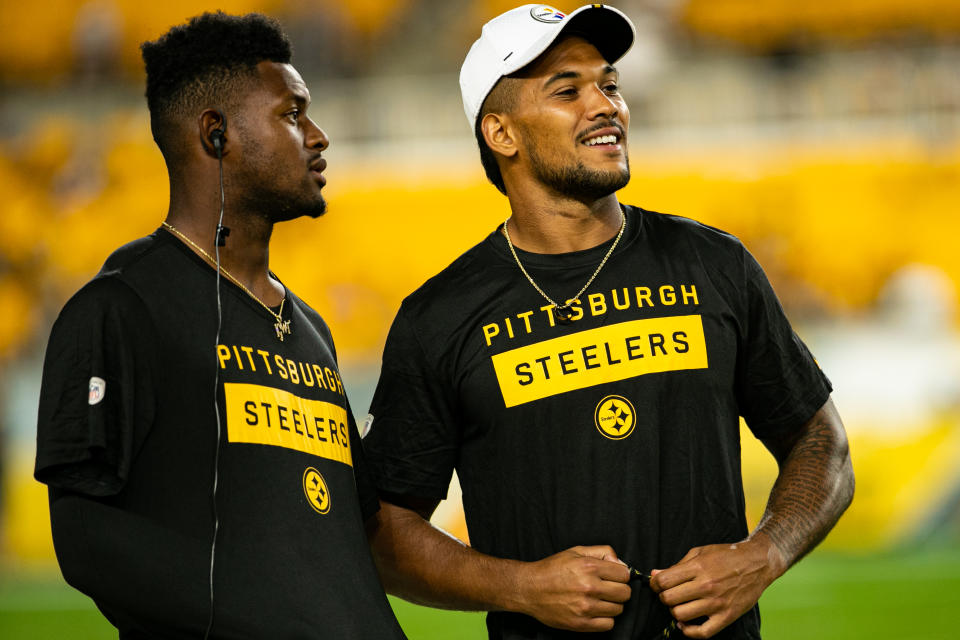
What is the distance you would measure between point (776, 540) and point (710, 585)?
0.78 ft

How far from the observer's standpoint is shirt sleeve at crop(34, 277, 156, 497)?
1965 mm

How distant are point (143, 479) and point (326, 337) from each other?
0.67 m

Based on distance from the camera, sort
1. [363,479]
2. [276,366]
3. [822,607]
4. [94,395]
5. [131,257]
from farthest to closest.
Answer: [822,607] < [363,479] < [276,366] < [131,257] < [94,395]

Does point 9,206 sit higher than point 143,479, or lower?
higher

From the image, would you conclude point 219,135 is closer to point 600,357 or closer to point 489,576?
point 600,357

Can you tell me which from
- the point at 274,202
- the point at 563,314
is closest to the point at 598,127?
the point at 563,314

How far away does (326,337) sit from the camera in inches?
104

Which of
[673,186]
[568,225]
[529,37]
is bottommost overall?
[568,225]

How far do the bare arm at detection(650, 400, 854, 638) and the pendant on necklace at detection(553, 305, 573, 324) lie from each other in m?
0.51

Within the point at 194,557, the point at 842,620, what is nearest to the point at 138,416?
the point at 194,557

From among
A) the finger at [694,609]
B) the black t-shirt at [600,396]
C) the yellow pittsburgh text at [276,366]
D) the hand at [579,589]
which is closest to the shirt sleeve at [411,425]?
the black t-shirt at [600,396]

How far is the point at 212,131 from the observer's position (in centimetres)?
235

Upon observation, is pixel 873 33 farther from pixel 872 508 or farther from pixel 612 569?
pixel 612 569

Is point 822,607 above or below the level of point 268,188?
below
